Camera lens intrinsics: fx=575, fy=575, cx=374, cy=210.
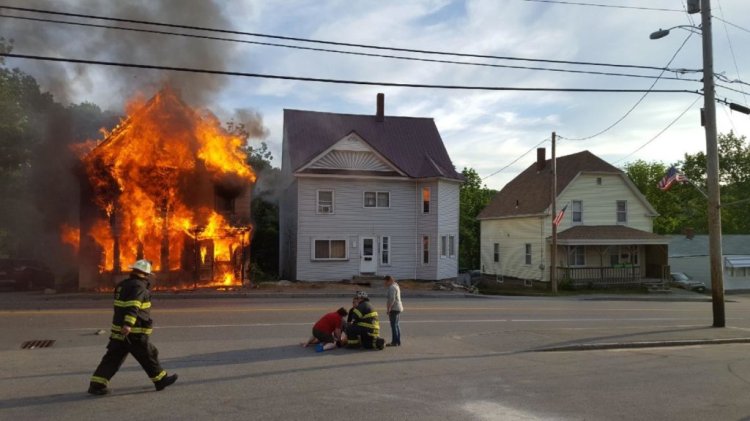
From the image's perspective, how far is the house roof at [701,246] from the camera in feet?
134

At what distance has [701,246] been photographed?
41.5 metres

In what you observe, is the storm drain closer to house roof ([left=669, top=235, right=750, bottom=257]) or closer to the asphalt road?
the asphalt road

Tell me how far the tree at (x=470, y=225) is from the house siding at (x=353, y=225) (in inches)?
1014

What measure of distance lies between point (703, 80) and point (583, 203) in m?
19.9

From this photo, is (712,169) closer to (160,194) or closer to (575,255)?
(160,194)

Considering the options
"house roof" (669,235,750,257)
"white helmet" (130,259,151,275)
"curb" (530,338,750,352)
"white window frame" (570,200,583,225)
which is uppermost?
"white window frame" (570,200,583,225)

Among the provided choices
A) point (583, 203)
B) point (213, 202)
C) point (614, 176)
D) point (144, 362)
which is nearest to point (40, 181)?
point (213, 202)

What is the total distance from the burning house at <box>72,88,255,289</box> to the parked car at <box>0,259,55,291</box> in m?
2.01

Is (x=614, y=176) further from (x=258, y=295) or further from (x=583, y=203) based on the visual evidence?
(x=258, y=295)

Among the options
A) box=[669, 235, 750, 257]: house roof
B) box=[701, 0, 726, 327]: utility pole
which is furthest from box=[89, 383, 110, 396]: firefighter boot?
box=[669, 235, 750, 257]: house roof

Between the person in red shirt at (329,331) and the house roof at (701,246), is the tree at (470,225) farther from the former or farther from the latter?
the person in red shirt at (329,331)

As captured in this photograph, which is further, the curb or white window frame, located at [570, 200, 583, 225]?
white window frame, located at [570, 200, 583, 225]

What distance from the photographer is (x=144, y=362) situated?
703cm

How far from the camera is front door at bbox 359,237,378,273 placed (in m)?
29.1
